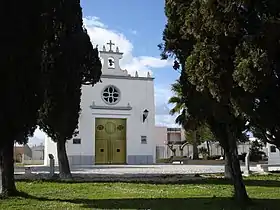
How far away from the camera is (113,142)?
41.2m

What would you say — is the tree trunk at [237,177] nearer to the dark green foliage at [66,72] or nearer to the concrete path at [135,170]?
the dark green foliage at [66,72]

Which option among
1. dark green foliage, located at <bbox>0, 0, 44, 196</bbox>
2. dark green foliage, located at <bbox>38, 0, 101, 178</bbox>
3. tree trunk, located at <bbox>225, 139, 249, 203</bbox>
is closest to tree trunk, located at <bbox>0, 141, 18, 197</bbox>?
dark green foliage, located at <bbox>0, 0, 44, 196</bbox>

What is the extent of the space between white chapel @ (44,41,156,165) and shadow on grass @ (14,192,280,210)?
26.6 meters

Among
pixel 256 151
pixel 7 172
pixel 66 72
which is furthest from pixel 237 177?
pixel 256 151

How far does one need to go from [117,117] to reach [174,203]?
28808mm

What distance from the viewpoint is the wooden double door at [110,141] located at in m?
40.7

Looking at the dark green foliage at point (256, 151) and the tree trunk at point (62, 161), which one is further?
the dark green foliage at point (256, 151)

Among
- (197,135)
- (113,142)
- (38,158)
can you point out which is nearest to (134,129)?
(113,142)

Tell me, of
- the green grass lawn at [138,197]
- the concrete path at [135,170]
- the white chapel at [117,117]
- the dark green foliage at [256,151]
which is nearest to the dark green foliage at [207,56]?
the green grass lawn at [138,197]

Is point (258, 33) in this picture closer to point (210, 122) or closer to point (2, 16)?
point (210, 122)

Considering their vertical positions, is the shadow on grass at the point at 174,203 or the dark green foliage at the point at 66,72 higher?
the dark green foliage at the point at 66,72

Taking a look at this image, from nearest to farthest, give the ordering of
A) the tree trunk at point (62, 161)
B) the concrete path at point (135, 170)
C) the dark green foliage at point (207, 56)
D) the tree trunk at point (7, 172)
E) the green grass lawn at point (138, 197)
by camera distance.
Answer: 1. the dark green foliage at point (207, 56)
2. the green grass lawn at point (138, 197)
3. the tree trunk at point (7, 172)
4. the tree trunk at point (62, 161)
5. the concrete path at point (135, 170)

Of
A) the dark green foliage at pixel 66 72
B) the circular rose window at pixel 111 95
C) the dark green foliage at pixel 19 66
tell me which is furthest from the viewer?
the circular rose window at pixel 111 95

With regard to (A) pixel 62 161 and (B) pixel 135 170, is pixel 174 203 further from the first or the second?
(B) pixel 135 170
